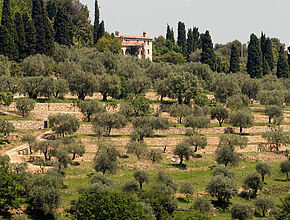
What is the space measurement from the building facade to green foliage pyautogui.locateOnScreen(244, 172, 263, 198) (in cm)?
7318

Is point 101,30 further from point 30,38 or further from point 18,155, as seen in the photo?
point 18,155

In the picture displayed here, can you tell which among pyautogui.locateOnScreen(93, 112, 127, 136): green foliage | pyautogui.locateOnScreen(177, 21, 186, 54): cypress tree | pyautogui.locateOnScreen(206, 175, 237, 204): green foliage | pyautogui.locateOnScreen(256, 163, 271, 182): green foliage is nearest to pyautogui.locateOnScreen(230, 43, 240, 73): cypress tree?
pyautogui.locateOnScreen(177, 21, 186, 54): cypress tree

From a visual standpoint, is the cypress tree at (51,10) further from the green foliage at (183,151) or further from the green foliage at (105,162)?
the green foliage at (105,162)

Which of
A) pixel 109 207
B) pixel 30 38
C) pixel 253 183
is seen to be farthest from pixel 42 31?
pixel 109 207

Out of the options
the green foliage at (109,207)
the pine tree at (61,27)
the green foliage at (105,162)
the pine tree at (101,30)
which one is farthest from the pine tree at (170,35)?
the green foliage at (109,207)

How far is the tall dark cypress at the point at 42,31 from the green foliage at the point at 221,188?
51.2 metres

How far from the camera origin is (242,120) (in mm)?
80438

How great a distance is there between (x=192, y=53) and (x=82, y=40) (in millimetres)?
29327

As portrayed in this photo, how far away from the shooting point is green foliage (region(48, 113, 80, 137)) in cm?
6781

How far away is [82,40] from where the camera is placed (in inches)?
5012

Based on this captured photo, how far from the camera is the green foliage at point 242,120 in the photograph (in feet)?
264

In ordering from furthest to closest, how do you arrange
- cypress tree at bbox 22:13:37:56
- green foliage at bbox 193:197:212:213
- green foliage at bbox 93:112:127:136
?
cypress tree at bbox 22:13:37:56
green foliage at bbox 93:112:127:136
green foliage at bbox 193:197:212:213

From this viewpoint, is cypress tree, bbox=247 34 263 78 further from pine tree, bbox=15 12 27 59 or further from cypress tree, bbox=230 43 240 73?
pine tree, bbox=15 12 27 59

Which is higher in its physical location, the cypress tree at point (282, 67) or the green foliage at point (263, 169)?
the cypress tree at point (282, 67)
